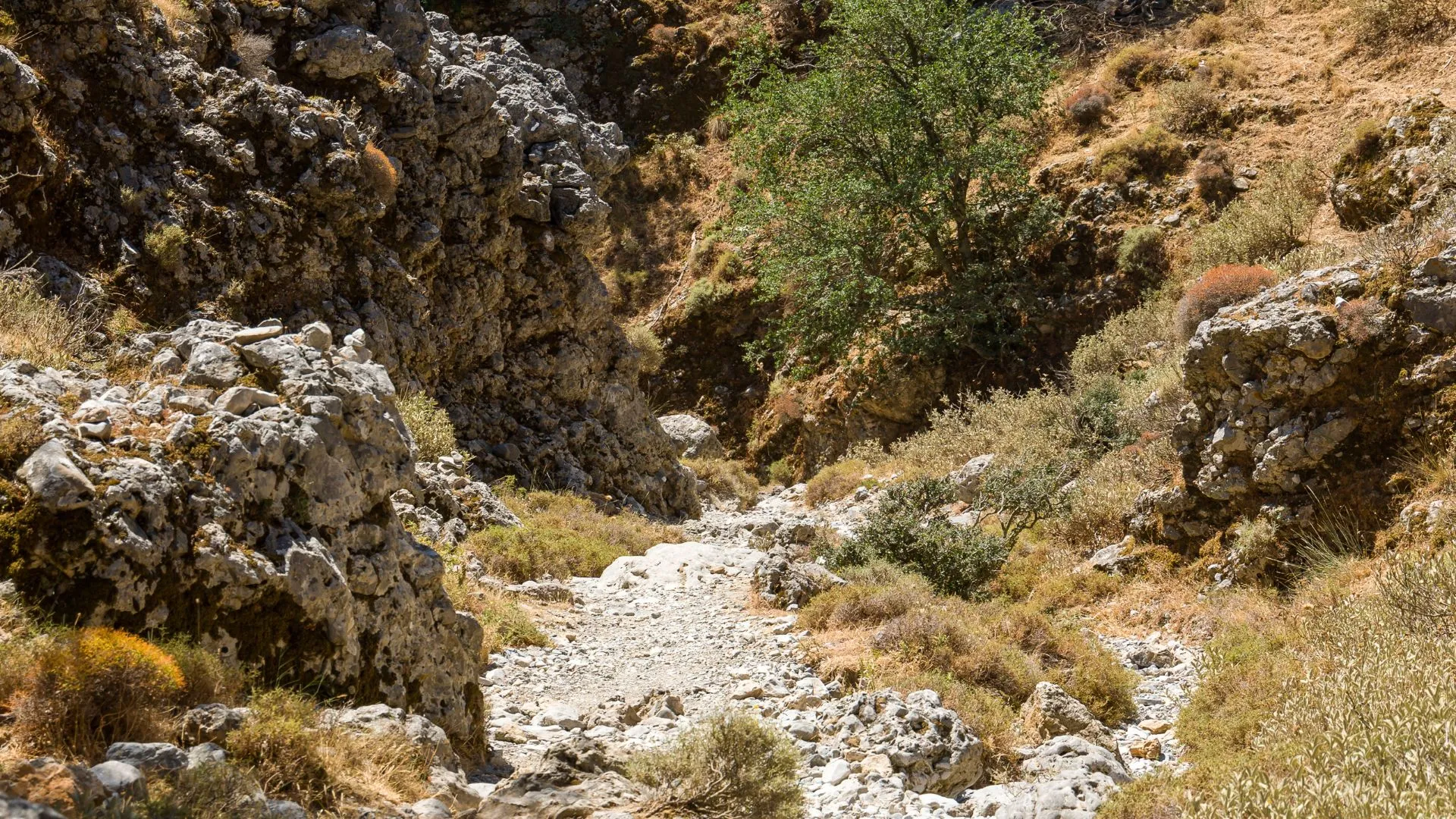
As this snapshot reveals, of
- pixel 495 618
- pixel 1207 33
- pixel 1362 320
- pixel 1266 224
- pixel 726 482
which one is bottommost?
pixel 726 482

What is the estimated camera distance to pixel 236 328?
620cm

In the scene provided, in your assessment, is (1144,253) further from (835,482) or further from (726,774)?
(726,774)

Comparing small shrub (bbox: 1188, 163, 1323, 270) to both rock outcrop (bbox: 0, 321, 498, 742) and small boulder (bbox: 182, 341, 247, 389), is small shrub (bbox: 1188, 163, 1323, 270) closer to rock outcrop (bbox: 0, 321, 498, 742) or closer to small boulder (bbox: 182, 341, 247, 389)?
rock outcrop (bbox: 0, 321, 498, 742)

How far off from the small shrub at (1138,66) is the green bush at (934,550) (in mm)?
17018

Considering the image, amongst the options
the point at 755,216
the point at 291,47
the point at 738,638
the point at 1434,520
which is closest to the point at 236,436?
the point at 738,638

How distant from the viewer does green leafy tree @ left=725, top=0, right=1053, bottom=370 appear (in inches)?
770

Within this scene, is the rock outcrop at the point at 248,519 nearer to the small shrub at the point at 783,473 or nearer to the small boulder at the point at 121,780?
the small boulder at the point at 121,780

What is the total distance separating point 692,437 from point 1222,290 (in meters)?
11.9

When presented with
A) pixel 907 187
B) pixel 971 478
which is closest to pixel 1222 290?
pixel 971 478

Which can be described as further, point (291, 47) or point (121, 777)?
point (291, 47)

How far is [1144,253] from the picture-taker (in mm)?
19000

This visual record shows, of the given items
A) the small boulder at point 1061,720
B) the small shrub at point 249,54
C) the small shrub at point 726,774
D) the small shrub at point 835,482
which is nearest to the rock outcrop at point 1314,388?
the small boulder at point 1061,720

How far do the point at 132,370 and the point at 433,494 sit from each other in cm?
505

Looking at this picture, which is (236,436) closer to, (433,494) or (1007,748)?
(1007,748)
